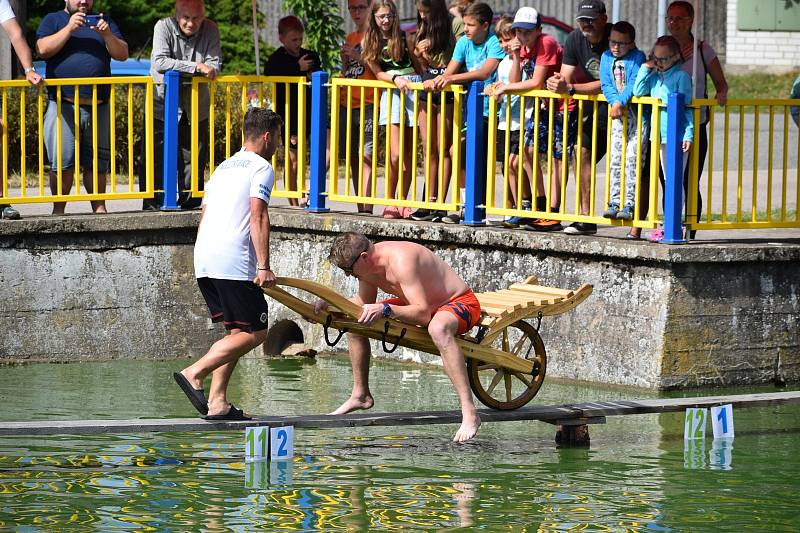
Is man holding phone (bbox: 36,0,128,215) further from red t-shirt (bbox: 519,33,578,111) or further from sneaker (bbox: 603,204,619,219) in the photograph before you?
sneaker (bbox: 603,204,619,219)

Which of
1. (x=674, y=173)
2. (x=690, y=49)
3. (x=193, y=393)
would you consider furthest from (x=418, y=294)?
(x=690, y=49)

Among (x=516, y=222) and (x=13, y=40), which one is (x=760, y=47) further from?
(x=13, y=40)

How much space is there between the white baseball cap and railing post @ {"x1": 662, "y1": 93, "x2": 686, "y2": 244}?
1467mm

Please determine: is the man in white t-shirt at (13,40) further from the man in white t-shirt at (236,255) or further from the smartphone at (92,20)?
the man in white t-shirt at (236,255)

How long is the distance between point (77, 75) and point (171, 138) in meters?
0.84

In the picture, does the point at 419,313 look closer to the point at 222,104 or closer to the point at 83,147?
the point at 83,147

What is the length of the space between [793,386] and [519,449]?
2796 mm

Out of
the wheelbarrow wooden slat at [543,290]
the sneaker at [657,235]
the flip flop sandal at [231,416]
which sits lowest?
the flip flop sandal at [231,416]

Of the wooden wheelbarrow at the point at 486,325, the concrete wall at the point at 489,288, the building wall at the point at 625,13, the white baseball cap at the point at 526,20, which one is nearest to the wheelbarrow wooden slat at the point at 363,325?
the wooden wheelbarrow at the point at 486,325

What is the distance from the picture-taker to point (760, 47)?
102 ft

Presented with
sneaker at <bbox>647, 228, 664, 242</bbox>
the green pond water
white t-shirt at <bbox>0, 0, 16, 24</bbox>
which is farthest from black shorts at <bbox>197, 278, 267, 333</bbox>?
white t-shirt at <bbox>0, 0, 16, 24</bbox>

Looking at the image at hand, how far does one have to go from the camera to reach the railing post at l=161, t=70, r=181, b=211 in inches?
492

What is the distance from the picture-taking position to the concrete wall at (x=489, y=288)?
11.0m

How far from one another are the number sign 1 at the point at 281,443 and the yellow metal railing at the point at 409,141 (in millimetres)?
3562
